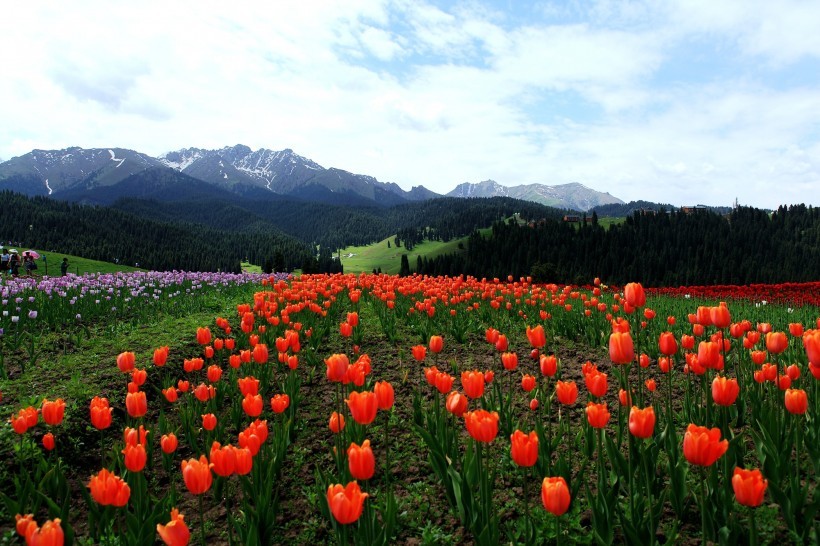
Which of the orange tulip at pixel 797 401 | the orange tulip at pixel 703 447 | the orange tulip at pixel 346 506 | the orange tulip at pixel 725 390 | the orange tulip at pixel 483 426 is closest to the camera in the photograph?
the orange tulip at pixel 346 506

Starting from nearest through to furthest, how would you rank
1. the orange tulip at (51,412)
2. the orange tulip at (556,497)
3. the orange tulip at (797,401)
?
the orange tulip at (556,497)
the orange tulip at (797,401)
the orange tulip at (51,412)

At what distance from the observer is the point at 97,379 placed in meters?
7.59

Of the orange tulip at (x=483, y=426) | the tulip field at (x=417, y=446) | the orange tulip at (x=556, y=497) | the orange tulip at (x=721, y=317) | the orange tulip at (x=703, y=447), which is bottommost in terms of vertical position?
the tulip field at (x=417, y=446)

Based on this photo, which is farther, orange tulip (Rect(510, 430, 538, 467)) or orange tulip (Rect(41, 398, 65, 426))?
orange tulip (Rect(41, 398, 65, 426))

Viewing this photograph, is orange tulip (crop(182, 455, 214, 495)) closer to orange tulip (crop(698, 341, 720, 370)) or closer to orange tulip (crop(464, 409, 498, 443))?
orange tulip (crop(464, 409, 498, 443))

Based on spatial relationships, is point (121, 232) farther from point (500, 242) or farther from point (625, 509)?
point (625, 509)

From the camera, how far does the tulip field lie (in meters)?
3.18

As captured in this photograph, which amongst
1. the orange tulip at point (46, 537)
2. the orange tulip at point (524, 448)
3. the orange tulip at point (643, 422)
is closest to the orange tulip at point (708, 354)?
the orange tulip at point (643, 422)

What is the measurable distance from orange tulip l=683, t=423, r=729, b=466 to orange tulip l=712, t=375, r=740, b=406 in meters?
0.77

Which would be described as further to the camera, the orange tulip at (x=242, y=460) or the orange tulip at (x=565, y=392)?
the orange tulip at (x=565, y=392)

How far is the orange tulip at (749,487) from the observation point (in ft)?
8.23

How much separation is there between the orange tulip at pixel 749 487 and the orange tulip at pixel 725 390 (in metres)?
0.84

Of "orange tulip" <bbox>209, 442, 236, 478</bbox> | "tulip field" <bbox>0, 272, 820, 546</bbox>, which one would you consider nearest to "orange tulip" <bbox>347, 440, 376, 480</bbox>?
"tulip field" <bbox>0, 272, 820, 546</bbox>

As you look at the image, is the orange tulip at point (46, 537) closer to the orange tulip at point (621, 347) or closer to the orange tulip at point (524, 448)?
the orange tulip at point (524, 448)
